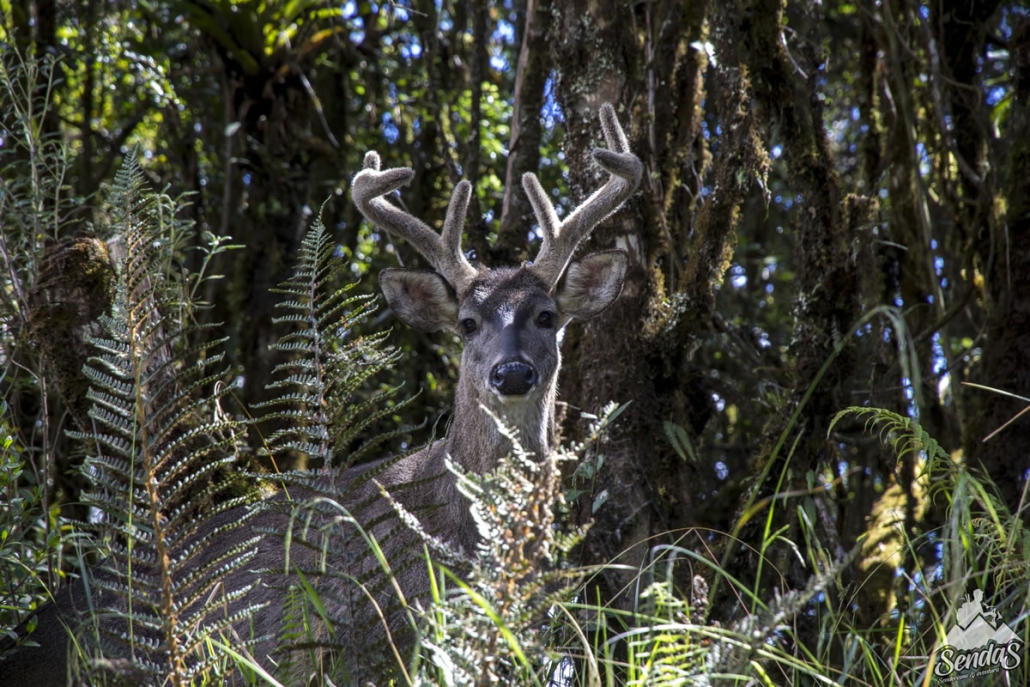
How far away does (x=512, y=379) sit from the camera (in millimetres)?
4902

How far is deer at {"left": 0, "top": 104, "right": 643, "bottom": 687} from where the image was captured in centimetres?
482

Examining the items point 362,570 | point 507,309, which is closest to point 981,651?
point 362,570

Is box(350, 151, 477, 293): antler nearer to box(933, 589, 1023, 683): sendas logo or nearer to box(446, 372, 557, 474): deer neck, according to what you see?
box(446, 372, 557, 474): deer neck

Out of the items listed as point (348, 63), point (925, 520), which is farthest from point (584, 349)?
point (348, 63)

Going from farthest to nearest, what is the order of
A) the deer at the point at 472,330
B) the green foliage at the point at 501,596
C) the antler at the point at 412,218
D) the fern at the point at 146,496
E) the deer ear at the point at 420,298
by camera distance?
the deer ear at the point at 420,298, the antler at the point at 412,218, the deer at the point at 472,330, the fern at the point at 146,496, the green foliage at the point at 501,596

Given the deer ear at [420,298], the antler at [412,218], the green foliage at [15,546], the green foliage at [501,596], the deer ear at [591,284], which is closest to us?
the green foliage at [501,596]

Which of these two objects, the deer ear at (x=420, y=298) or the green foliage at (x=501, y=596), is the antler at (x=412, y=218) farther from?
the green foliage at (x=501, y=596)

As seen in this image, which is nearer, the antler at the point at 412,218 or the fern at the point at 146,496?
the fern at the point at 146,496

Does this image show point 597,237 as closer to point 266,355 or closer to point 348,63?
point 266,355

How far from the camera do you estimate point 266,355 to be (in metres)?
7.90

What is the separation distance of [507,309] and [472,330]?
23 centimetres

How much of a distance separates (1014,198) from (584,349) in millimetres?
2801

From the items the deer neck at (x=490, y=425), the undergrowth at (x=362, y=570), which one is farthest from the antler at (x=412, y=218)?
the undergrowth at (x=362, y=570)

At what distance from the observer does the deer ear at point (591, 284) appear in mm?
5422
